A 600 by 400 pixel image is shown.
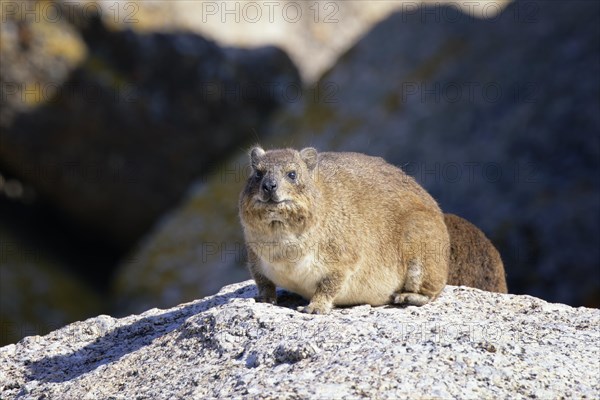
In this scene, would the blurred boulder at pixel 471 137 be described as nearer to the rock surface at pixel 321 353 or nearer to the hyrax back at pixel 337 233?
the hyrax back at pixel 337 233

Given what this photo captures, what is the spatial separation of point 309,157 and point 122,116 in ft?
41.7

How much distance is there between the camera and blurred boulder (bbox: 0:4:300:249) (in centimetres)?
2212

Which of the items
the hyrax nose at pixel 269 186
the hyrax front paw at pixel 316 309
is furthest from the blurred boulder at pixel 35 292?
the hyrax nose at pixel 269 186

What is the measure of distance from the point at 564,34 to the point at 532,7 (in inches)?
62.6

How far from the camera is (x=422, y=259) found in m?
11.0

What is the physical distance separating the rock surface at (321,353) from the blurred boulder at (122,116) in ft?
39.8

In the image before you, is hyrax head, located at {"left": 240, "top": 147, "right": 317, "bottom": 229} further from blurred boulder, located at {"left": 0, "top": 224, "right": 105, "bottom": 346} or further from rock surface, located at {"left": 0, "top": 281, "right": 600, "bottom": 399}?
blurred boulder, located at {"left": 0, "top": 224, "right": 105, "bottom": 346}

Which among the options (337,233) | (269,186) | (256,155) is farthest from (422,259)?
(256,155)

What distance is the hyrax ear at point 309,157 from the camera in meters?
10.8

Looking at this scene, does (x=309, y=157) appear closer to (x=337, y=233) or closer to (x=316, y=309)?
(x=337, y=233)

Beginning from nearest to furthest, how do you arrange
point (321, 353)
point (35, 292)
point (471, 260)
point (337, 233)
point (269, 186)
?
1. point (321, 353)
2. point (269, 186)
3. point (337, 233)
4. point (471, 260)
5. point (35, 292)

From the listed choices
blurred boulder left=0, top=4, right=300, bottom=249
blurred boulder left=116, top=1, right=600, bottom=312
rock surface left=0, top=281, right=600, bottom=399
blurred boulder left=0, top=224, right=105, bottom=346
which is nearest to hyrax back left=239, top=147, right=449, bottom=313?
rock surface left=0, top=281, right=600, bottom=399

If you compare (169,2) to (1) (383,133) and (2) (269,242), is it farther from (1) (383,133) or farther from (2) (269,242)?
(2) (269,242)

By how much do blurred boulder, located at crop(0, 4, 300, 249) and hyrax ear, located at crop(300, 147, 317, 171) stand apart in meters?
12.6
